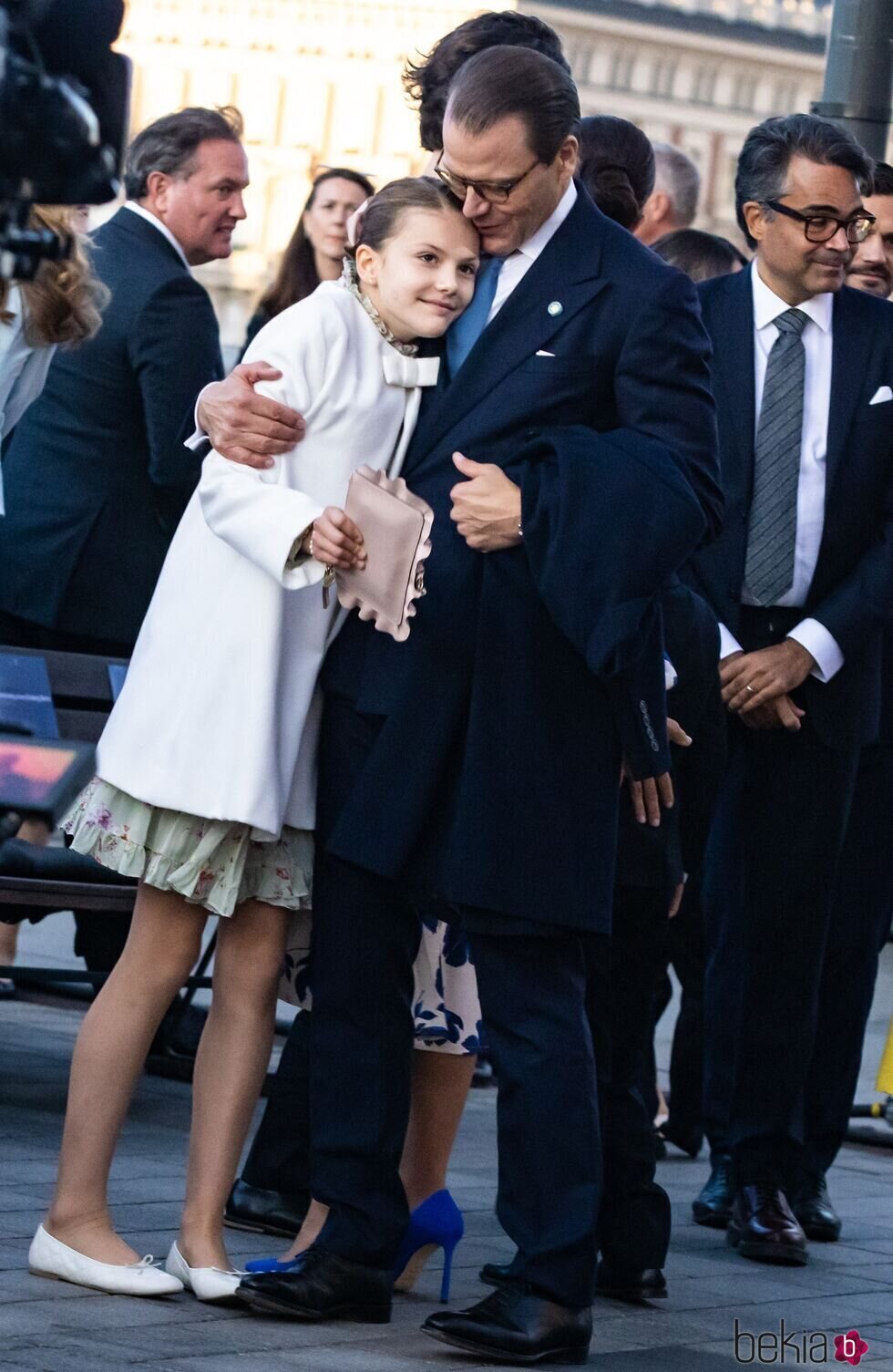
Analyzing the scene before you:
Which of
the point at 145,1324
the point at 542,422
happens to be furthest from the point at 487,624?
the point at 145,1324

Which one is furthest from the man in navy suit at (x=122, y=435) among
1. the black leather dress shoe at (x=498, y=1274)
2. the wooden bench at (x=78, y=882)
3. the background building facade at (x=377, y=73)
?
the background building facade at (x=377, y=73)

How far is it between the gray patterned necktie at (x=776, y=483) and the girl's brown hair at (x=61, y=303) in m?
1.49

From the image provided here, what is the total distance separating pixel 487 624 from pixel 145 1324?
4.00 feet

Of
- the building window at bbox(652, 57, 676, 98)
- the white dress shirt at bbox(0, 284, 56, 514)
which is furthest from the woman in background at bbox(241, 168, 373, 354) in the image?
the building window at bbox(652, 57, 676, 98)

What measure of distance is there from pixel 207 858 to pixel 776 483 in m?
1.73

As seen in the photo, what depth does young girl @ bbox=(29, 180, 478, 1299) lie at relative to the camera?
4430 mm

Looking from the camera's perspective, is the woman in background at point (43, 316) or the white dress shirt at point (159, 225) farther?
the white dress shirt at point (159, 225)

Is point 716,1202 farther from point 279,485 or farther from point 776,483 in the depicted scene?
point 279,485

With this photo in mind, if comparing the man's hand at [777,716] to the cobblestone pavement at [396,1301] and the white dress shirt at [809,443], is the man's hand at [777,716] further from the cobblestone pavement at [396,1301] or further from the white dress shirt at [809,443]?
the cobblestone pavement at [396,1301]

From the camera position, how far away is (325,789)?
4.55 metres

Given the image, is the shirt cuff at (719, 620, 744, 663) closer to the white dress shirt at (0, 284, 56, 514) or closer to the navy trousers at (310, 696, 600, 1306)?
the navy trousers at (310, 696, 600, 1306)

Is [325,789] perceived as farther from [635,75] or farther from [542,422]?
[635,75]

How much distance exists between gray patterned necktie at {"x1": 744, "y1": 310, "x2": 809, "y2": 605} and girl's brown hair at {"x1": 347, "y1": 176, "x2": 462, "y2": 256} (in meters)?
1.40

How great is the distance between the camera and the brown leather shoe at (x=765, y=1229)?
214 inches
